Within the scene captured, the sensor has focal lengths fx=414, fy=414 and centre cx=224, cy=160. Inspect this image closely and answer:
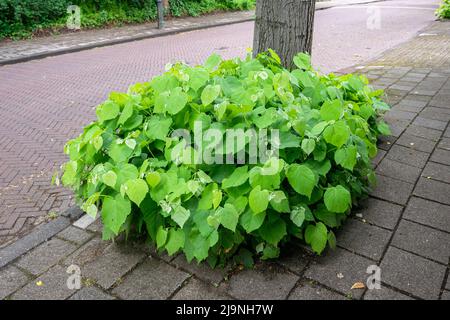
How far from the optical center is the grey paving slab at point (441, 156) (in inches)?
146

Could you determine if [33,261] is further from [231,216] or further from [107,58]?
[107,58]

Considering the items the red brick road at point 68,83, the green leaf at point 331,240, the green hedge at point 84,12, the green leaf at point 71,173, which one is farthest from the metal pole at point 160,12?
the green leaf at point 331,240

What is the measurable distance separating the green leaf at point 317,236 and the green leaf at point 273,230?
0.17 metres

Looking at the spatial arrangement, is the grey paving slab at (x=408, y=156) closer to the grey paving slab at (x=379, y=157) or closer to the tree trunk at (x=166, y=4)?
the grey paving slab at (x=379, y=157)

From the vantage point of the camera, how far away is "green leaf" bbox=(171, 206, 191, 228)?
230 cm

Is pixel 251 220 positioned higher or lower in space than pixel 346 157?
lower

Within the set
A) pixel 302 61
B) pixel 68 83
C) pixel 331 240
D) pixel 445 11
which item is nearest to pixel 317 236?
pixel 331 240

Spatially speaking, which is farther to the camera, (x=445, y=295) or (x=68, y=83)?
(x=68, y=83)

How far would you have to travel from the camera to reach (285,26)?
12.0ft

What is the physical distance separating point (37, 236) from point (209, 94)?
1.62 m

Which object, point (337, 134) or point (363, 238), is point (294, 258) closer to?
point (363, 238)

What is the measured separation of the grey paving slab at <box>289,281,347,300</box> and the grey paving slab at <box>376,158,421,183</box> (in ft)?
5.04

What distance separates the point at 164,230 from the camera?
7.95 feet
